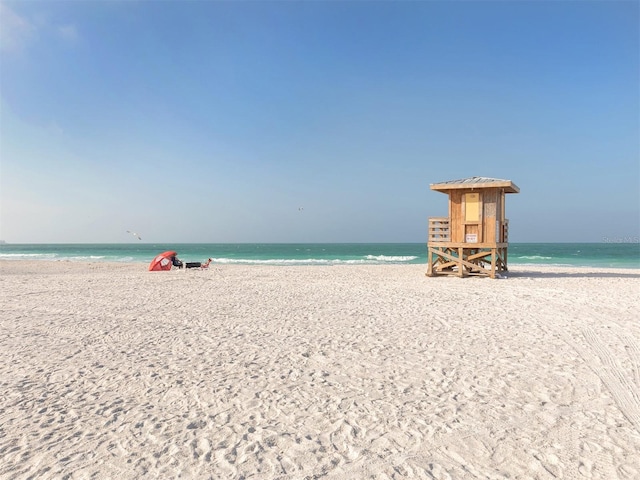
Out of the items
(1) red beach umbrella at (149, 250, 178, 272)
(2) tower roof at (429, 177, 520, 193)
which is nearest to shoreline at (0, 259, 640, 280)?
(1) red beach umbrella at (149, 250, 178, 272)

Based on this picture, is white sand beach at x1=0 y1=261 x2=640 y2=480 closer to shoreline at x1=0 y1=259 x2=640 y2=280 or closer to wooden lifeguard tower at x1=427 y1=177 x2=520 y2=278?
wooden lifeguard tower at x1=427 y1=177 x2=520 y2=278

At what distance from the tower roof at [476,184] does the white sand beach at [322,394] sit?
6.15 m

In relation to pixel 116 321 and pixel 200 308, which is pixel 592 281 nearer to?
pixel 200 308

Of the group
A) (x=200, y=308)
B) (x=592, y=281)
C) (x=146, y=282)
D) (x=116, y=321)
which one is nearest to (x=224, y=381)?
(x=116, y=321)

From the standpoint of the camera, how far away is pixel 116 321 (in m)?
7.91

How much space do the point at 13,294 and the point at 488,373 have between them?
Answer: 12.7 m

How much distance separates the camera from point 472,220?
1490 centimetres

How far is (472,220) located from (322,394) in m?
12.2

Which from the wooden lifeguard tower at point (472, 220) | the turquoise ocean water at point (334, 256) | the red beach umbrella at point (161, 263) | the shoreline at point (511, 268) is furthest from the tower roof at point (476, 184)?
the turquoise ocean water at point (334, 256)

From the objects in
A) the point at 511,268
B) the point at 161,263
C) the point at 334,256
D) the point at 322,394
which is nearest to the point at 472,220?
the point at 511,268

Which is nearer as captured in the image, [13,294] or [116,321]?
[116,321]

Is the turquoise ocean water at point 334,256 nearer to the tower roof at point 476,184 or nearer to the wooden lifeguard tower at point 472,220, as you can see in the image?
the wooden lifeguard tower at point 472,220

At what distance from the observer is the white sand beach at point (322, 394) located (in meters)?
3.06

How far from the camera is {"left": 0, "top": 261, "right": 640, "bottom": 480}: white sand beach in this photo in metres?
3.06
